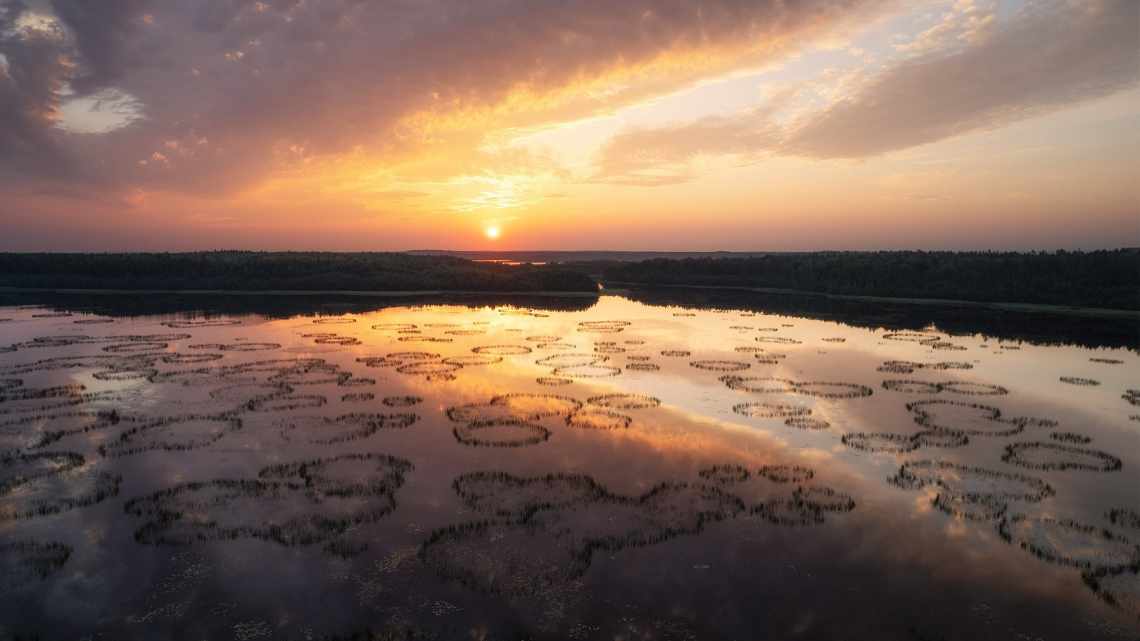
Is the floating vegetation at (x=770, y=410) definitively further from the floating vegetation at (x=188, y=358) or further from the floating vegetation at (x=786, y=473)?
the floating vegetation at (x=188, y=358)

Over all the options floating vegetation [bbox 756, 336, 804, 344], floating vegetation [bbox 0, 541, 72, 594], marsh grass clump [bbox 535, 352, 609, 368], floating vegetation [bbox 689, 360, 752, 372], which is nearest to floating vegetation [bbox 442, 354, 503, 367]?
marsh grass clump [bbox 535, 352, 609, 368]

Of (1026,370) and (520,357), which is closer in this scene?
(1026,370)

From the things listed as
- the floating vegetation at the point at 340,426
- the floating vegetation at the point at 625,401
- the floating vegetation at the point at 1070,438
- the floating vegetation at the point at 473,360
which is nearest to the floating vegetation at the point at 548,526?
the floating vegetation at the point at 340,426

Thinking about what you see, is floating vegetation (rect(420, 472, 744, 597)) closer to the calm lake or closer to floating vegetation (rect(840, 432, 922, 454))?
the calm lake

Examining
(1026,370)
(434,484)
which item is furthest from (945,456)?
(1026,370)

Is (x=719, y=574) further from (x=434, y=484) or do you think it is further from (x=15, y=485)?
(x=15, y=485)
